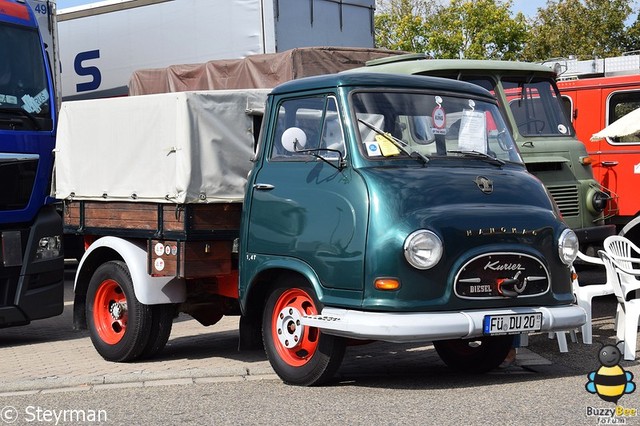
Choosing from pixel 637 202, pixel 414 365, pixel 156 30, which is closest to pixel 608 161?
pixel 637 202

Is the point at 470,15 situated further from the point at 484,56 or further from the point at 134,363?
the point at 134,363

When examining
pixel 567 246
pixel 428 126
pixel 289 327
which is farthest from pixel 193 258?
pixel 567 246

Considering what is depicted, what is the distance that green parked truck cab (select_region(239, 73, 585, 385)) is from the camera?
24.1ft

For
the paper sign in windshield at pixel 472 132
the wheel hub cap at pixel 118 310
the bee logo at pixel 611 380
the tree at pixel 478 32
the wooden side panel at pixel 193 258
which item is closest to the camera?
the bee logo at pixel 611 380

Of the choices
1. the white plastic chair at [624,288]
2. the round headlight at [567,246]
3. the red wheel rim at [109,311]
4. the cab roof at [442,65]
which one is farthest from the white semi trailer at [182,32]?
the round headlight at [567,246]

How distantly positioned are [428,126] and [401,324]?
1.80 meters

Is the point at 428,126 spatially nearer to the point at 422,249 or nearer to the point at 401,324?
the point at 422,249

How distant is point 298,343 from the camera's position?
7938 millimetres

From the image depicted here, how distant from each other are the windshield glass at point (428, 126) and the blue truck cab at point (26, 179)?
457cm

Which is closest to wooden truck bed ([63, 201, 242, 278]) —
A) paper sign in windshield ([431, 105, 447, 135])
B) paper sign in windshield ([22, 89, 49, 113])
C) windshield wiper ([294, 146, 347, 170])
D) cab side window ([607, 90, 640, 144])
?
windshield wiper ([294, 146, 347, 170])

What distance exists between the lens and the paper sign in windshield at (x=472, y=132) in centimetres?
837

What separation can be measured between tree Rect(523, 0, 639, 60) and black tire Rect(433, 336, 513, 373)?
2853 cm

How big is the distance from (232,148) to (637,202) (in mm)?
5897

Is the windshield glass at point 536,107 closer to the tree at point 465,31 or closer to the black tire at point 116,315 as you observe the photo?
the black tire at point 116,315
